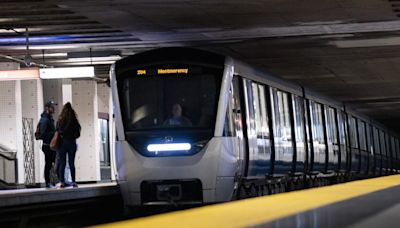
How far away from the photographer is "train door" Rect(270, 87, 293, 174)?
19172mm

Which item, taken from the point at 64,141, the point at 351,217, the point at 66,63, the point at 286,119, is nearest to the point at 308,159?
the point at 286,119

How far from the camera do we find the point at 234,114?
15797 mm

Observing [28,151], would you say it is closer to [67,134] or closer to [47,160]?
[47,160]

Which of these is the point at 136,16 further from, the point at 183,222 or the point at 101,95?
the point at 101,95

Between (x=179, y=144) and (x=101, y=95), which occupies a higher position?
(x=101, y=95)

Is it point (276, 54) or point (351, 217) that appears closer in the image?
point (351, 217)

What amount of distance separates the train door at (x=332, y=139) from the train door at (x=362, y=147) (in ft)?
22.6

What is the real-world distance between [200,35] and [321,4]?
5399 millimetres

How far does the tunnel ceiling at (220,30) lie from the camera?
19.4 m

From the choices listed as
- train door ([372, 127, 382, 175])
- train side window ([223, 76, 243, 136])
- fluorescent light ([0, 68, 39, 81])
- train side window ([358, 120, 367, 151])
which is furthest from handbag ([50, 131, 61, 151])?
train door ([372, 127, 382, 175])

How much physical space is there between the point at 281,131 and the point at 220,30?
181 inches

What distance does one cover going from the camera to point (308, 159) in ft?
75.7

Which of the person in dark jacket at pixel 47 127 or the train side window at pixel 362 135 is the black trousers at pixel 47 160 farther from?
the train side window at pixel 362 135

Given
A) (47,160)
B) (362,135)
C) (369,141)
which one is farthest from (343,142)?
(47,160)
